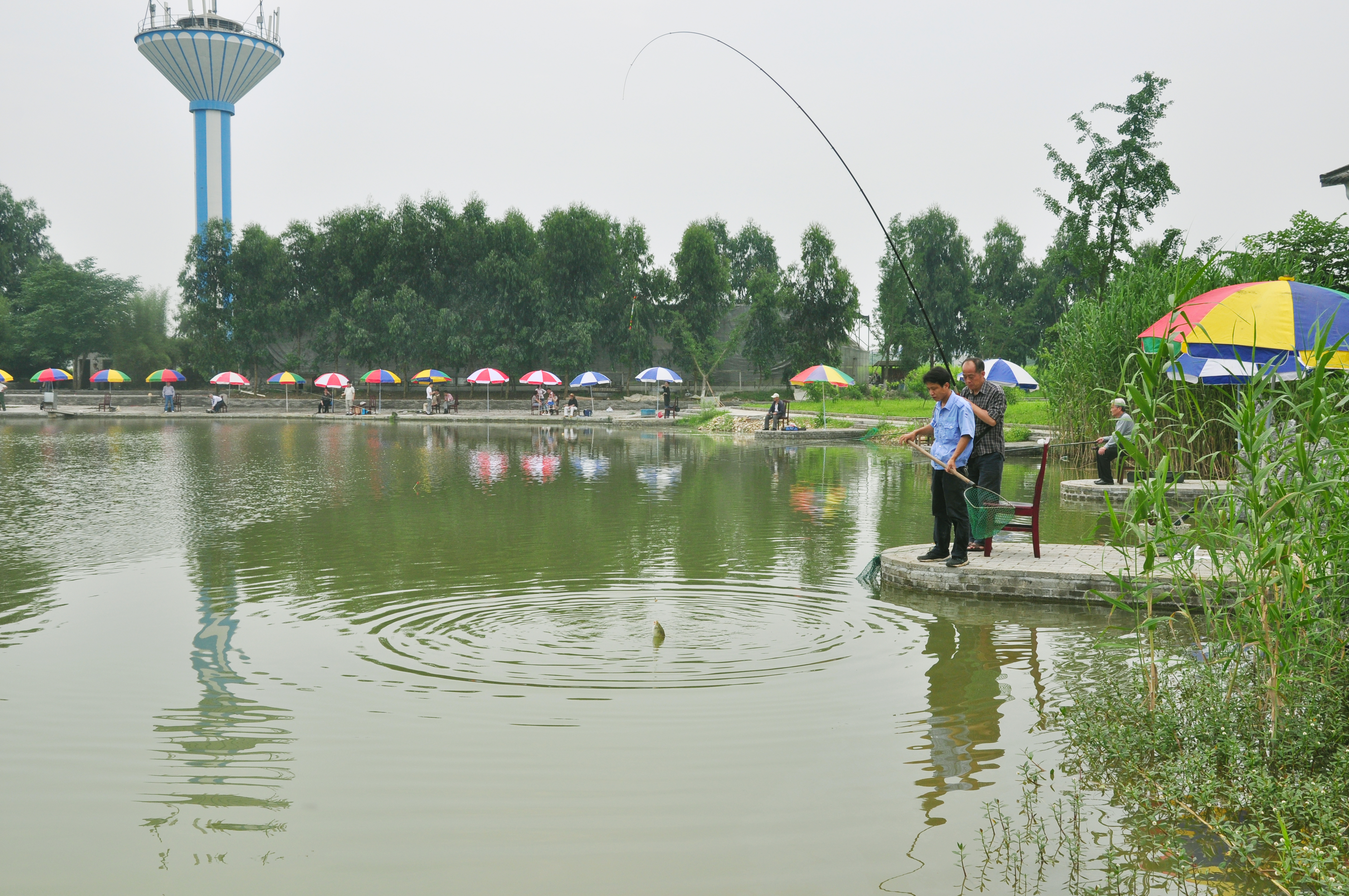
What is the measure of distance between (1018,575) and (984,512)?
0.55 metres

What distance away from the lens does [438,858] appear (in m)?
3.73

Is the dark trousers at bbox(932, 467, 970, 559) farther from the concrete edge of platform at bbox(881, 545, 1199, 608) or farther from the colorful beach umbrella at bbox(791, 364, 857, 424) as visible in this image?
the colorful beach umbrella at bbox(791, 364, 857, 424)

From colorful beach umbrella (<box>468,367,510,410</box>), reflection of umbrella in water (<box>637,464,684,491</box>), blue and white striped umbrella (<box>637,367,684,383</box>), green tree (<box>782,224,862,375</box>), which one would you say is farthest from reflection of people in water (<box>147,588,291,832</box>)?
green tree (<box>782,224,862,375</box>)

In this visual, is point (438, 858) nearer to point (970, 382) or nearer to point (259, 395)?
point (970, 382)

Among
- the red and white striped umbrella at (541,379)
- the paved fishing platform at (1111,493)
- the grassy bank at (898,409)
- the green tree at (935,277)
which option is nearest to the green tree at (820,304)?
the grassy bank at (898,409)

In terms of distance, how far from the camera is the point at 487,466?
21.1 metres

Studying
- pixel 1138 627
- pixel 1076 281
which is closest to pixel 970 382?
pixel 1138 627

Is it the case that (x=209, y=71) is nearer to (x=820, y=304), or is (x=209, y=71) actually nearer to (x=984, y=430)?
(x=820, y=304)

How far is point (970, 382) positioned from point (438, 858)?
6.39 m

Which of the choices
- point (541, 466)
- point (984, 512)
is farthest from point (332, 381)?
point (984, 512)

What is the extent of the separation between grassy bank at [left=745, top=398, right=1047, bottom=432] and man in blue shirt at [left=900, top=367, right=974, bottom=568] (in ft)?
77.9

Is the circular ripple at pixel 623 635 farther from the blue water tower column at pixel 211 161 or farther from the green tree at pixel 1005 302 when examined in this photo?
the blue water tower column at pixel 211 161

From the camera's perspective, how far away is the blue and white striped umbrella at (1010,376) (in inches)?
861

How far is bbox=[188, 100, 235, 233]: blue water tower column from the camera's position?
6228cm
